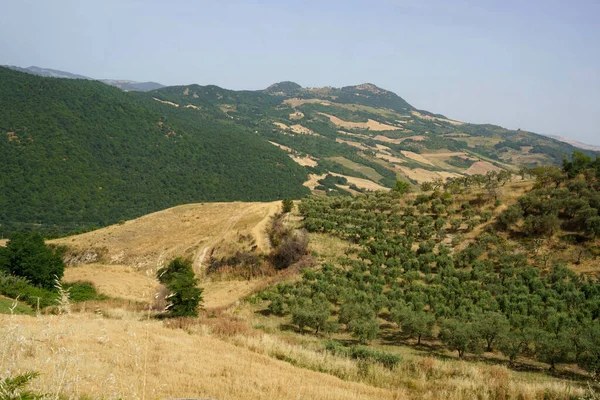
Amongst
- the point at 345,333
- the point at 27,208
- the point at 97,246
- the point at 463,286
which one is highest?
the point at 463,286

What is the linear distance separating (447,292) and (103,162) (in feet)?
351

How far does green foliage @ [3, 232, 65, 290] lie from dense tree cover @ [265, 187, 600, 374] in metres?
14.5

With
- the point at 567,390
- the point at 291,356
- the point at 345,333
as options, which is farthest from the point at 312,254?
the point at 567,390

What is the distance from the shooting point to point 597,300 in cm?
2081

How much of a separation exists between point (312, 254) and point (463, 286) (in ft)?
34.7

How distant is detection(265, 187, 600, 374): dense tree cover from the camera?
16.4 meters

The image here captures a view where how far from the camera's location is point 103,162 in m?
108

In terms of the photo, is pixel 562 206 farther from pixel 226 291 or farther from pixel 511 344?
pixel 226 291

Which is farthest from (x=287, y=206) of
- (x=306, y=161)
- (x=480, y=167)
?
A: (x=480, y=167)

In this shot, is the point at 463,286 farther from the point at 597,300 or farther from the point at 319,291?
the point at 319,291

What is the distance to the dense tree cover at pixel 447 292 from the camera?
16375 mm

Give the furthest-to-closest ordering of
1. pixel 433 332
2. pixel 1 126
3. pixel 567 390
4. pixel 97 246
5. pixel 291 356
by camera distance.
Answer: pixel 1 126 < pixel 97 246 < pixel 433 332 < pixel 291 356 < pixel 567 390

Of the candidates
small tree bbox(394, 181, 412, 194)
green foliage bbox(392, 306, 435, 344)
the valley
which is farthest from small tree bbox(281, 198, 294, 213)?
green foliage bbox(392, 306, 435, 344)

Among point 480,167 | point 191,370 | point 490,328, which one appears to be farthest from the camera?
point 480,167
